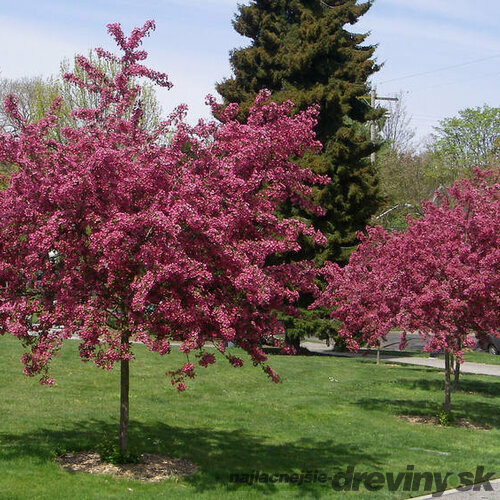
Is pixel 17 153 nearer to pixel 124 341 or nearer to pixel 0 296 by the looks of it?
pixel 0 296

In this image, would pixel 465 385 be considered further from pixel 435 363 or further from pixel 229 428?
pixel 229 428

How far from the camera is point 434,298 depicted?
13984 mm

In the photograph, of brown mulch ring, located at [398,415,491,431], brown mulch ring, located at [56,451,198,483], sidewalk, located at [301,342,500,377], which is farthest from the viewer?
sidewalk, located at [301,342,500,377]

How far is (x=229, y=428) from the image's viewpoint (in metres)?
13.4

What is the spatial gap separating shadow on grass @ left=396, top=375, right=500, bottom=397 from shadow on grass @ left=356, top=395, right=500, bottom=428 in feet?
7.70

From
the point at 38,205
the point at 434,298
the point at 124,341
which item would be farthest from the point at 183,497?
the point at 434,298

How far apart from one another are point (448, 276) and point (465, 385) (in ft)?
32.0

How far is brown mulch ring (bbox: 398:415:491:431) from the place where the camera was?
604 inches

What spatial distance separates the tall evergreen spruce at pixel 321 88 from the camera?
29266 mm

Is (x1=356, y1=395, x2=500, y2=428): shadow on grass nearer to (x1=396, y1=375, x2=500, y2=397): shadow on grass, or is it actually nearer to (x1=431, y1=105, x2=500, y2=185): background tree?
(x1=396, y1=375, x2=500, y2=397): shadow on grass

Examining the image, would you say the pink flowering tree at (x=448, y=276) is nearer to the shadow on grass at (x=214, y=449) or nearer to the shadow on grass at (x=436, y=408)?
the shadow on grass at (x=436, y=408)

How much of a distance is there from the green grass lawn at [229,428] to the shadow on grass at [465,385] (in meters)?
0.16

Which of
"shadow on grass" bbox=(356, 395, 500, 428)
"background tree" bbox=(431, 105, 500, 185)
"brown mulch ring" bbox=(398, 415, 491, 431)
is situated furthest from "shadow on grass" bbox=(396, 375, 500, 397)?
"background tree" bbox=(431, 105, 500, 185)

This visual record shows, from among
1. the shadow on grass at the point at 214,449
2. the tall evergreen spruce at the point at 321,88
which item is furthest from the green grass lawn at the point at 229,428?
the tall evergreen spruce at the point at 321,88
